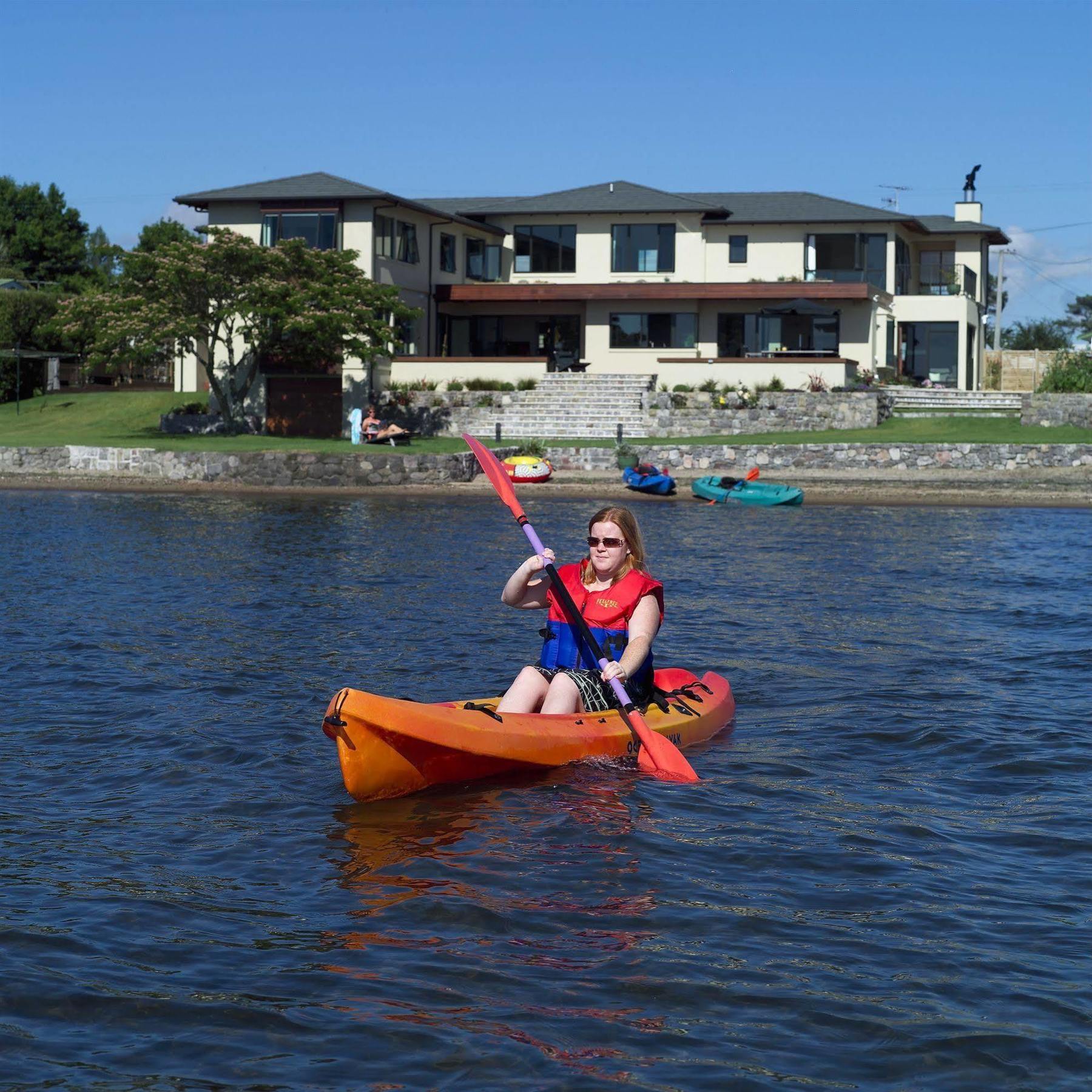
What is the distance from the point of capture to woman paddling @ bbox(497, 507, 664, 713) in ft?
28.6

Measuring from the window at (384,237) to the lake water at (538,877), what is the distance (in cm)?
3070

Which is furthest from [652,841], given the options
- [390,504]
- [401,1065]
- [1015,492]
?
[1015,492]

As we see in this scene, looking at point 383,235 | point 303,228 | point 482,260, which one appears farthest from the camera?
point 482,260

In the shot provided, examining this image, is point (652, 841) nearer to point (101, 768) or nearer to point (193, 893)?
point (193, 893)

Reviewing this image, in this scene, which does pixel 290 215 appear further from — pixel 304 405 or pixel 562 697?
pixel 562 697

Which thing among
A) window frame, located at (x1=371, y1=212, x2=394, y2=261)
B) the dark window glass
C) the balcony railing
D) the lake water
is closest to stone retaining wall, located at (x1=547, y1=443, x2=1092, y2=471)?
window frame, located at (x1=371, y1=212, x2=394, y2=261)

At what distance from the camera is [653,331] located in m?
48.7

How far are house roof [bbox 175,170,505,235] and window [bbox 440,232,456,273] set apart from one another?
2.06m

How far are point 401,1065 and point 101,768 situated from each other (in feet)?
14.5

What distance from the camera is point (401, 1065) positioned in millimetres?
4793

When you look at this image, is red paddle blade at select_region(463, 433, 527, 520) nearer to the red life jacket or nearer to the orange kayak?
the red life jacket

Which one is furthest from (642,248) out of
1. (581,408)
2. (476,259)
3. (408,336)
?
(581,408)

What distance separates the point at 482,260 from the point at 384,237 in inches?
279

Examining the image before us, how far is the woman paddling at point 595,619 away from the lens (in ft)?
28.6
